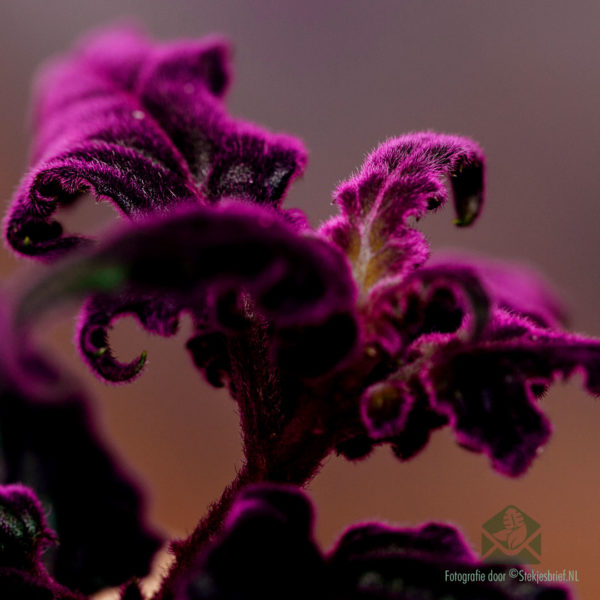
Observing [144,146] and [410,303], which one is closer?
[410,303]

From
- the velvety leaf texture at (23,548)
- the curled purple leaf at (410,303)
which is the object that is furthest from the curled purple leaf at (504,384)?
the velvety leaf texture at (23,548)

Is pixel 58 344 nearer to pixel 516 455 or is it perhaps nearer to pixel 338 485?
pixel 338 485

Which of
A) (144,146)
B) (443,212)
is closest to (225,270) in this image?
(144,146)

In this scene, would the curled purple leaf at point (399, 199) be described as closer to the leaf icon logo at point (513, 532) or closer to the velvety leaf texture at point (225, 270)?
the velvety leaf texture at point (225, 270)

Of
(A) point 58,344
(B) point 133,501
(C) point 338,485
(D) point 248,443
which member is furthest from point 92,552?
(A) point 58,344

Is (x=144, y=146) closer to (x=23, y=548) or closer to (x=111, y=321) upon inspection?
(x=111, y=321)

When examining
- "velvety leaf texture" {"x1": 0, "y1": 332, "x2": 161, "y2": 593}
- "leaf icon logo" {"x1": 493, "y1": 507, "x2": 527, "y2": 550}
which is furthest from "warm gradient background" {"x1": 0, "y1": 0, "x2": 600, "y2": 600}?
"leaf icon logo" {"x1": 493, "y1": 507, "x2": 527, "y2": 550}

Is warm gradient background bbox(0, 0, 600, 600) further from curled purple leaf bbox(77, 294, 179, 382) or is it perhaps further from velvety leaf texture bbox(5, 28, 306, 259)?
curled purple leaf bbox(77, 294, 179, 382)
